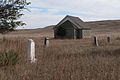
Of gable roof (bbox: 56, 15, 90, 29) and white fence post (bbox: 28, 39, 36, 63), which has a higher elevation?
gable roof (bbox: 56, 15, 90, 29)

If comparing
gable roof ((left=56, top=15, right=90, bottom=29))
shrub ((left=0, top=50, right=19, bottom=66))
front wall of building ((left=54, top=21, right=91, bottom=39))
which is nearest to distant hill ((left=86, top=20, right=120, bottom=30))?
gable roof ((left=56, top=15, right=90, bottom=29))

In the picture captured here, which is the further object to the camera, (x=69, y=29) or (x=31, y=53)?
(x=69, y=29)

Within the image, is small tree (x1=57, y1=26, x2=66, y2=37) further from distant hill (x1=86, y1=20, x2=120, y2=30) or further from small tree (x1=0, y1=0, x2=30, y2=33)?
distant hill (x1=86, y1=20, x2=120, y2=30)

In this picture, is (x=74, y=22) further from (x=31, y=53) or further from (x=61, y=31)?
(x=31, y=53)

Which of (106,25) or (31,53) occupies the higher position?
(31,53)

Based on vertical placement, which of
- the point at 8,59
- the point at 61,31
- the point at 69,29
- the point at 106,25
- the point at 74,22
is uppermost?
the point at 74,22

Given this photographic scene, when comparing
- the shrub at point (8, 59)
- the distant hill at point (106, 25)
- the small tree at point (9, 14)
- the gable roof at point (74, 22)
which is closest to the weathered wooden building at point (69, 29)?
the gable roof at point (74, 22)

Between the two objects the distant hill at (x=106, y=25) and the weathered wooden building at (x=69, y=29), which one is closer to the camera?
the weathered wooden building at (x=69, y=29)

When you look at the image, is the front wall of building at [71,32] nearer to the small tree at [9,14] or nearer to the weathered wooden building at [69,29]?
the weathered wooden building at [69,29]

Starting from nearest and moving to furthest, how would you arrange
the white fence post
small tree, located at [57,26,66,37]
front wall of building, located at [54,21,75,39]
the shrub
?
the shrub, the white fence post, small tree, located at [57,26,66,37], front wall of building, located at [54,21,75,39]

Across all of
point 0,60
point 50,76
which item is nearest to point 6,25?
point 0,60

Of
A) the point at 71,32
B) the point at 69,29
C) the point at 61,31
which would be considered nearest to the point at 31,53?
the point at 61,31

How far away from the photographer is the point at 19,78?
7.47m

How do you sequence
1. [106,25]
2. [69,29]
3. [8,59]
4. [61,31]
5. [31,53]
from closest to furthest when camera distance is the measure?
[8,59] → [31,53] → [61,31] → [69,29] → [106,25]
